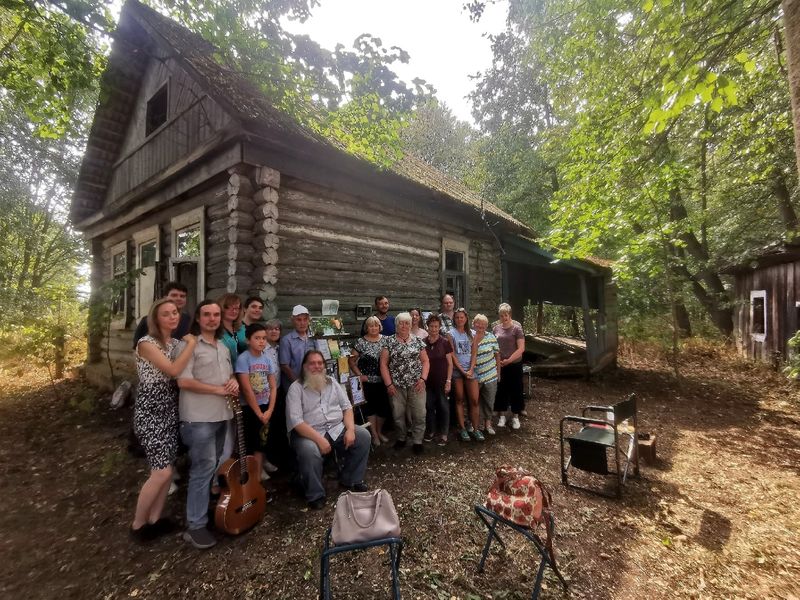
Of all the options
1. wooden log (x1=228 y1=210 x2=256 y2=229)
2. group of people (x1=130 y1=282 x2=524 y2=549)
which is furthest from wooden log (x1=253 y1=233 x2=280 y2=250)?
group of people (x1=130 y1=282 x2=524 y2=549)

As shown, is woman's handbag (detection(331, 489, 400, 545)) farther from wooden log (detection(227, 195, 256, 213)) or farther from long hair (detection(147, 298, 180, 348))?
wooden log (detection(227, 195, 256, 213))

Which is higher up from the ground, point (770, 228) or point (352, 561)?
point (770, 228)

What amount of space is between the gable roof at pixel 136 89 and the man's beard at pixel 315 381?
3.52 meters

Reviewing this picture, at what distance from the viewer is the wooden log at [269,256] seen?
5.18 meters

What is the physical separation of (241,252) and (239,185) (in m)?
0.98

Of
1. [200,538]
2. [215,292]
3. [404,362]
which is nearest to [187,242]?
[215,292]

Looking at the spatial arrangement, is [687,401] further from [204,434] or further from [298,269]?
[204,434]

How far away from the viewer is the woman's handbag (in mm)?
2273

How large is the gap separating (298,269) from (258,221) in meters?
0.94

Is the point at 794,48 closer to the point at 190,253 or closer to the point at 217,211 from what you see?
the point at 217,211

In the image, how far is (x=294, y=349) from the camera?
439 cm

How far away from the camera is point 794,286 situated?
31.2 ft

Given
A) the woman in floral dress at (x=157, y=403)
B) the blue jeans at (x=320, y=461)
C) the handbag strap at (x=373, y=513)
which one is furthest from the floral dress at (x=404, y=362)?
the woman in floral dress at (x=157, y=403)

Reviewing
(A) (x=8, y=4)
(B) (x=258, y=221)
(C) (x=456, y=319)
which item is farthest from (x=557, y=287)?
(A) (x=8, y=4)
